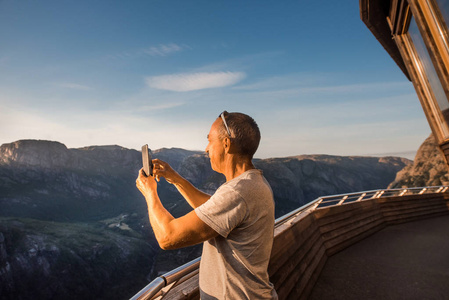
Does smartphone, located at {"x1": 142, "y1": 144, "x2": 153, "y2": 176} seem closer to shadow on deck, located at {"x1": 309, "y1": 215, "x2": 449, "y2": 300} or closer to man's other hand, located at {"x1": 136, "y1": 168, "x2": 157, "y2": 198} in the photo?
man's other hand, located at {"x1": 136, "y1": 168, "x2": 157, "y2": 198}

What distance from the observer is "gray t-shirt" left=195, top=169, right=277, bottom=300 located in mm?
1124

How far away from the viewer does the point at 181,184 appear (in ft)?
5.90

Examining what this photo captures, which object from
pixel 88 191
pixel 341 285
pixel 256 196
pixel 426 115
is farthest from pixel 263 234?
pixel 88 191

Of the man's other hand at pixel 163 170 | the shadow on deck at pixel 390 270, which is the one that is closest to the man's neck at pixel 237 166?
the man's other hand at pixel 163 170

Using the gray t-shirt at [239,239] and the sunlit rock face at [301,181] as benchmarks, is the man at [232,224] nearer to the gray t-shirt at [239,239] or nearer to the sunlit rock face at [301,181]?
the gray t-shirt at [239,239]

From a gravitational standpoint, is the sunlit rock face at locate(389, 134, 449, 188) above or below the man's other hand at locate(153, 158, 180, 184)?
below

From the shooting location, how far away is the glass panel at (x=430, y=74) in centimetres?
466

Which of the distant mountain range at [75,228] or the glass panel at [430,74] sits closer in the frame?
the glass panel at [430,74]

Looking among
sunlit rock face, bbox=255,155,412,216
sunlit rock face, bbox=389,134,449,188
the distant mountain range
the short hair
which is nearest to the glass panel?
the short hair

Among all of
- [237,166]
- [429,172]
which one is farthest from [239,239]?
[429,172]

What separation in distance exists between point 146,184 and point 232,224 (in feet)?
1.89

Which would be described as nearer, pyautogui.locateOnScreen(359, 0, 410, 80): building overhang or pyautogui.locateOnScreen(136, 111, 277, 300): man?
pyautogui.locateOnScreen(136, 111, 277, 300): man

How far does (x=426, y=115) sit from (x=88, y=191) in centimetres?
22400

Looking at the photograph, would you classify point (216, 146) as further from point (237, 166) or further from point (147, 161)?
point (147, 161)
